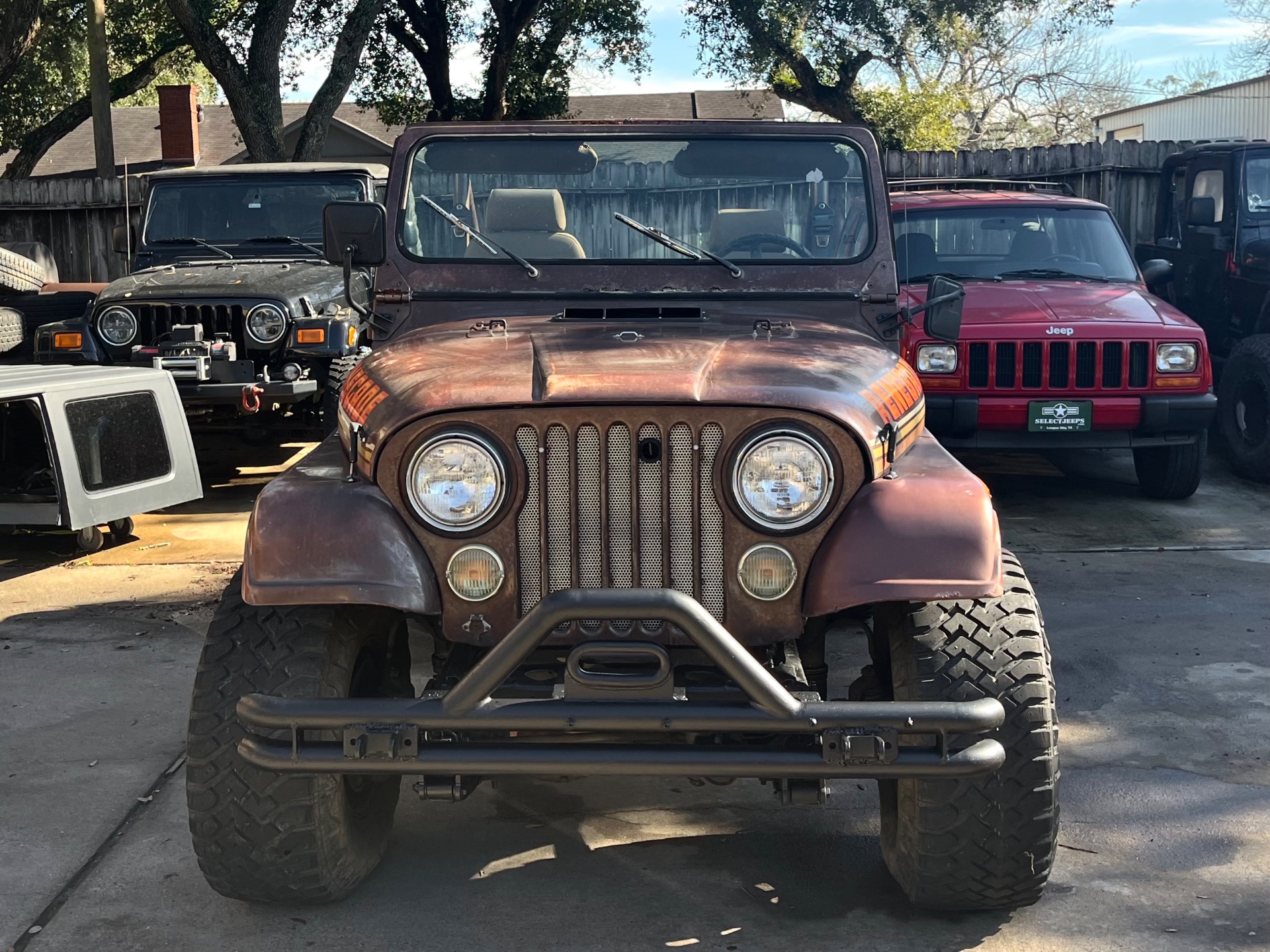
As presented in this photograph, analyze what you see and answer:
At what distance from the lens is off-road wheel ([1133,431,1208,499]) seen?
313 inches

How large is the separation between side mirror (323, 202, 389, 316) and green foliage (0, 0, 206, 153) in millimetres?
17513

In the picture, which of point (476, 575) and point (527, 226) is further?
point (527, 226)

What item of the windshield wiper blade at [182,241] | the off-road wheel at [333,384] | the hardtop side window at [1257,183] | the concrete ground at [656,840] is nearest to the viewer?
the concrete ground at [656,840]

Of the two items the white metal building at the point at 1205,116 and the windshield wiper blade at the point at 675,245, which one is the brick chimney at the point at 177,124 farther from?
the windshield wiper blade at the point at 675,245

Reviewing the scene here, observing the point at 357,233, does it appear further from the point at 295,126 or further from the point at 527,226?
the point at 295,126

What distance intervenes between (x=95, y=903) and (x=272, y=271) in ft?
18.8

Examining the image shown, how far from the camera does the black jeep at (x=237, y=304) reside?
7.85 m

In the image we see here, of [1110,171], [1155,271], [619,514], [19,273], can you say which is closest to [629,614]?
[619,514]

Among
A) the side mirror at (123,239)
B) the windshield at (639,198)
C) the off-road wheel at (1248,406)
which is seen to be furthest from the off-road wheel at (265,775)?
the off-road wheel at (1248,406)

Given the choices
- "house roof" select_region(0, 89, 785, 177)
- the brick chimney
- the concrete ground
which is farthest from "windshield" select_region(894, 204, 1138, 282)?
"house roof" select_region(0, 89, 785, 177)

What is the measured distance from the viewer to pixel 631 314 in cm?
382

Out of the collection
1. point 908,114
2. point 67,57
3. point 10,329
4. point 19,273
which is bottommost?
point 10,329

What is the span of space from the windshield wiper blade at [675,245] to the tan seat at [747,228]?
4 cm

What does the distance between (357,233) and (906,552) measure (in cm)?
202
